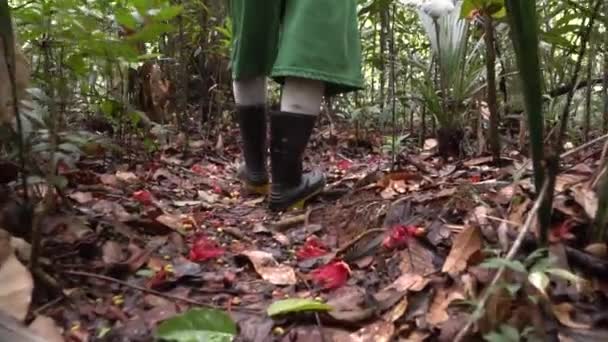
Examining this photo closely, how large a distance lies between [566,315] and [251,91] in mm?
1619

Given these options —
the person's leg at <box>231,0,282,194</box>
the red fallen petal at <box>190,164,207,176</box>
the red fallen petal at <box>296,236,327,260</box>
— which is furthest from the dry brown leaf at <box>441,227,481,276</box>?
the red fallen petal at <box>190,164,207,176</box>

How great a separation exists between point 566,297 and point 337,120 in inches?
134

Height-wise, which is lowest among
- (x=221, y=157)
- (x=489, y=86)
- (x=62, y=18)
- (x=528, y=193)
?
(x=221, y=157)

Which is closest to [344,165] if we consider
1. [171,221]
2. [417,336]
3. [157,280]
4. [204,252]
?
[171,221]

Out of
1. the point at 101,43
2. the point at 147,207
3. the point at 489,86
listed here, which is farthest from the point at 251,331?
the point at 489,86

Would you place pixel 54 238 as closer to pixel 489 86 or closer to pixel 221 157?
pixel 489 86

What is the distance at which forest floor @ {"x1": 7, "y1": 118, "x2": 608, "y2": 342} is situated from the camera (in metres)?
0.97

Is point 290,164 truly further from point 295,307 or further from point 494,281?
point 494,281

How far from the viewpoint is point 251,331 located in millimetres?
1064

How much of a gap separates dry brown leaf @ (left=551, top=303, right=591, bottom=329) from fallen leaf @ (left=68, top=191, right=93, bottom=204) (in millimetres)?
1150

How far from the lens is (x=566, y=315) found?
951mm

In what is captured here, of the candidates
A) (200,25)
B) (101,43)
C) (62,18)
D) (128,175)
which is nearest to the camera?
(62,18)

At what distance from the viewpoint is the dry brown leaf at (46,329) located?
92 centimetres

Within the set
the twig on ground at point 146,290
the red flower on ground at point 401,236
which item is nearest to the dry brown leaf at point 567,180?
the red flower on ground at point 401,236
